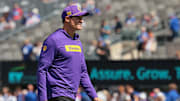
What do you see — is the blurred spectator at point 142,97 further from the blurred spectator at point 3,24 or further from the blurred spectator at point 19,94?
the blurred spectator at point 3,24

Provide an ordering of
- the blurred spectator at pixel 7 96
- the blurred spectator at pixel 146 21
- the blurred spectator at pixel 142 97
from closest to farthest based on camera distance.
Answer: the blurred spectator at pixel 142 97
the blurred spectator at pixel 7 96
the blurred spectator at pixel 146 21

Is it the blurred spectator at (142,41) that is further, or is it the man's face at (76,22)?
the blurred spectator at (142,41)

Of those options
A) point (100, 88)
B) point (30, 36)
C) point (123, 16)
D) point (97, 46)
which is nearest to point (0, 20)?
point (30, 36)

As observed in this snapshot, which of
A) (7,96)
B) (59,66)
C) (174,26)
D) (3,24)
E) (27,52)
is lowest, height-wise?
(7,96)

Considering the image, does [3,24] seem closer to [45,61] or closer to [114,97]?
[114,97]

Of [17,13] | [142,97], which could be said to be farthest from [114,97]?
[17,13]

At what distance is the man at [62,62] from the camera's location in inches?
211

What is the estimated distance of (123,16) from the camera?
22344mm

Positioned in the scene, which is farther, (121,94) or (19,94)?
(19,94)

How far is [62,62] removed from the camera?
549cm

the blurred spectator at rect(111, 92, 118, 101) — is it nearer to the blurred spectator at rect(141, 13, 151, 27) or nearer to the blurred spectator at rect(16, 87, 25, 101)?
the blurred spectator at rect(16, 87, 25, 101)

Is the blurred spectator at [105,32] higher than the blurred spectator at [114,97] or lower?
higher

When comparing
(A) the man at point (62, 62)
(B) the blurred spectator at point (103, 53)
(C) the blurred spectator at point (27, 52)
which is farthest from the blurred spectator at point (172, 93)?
(A) the man at point (62, 62)

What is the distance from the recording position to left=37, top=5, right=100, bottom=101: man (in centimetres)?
536
